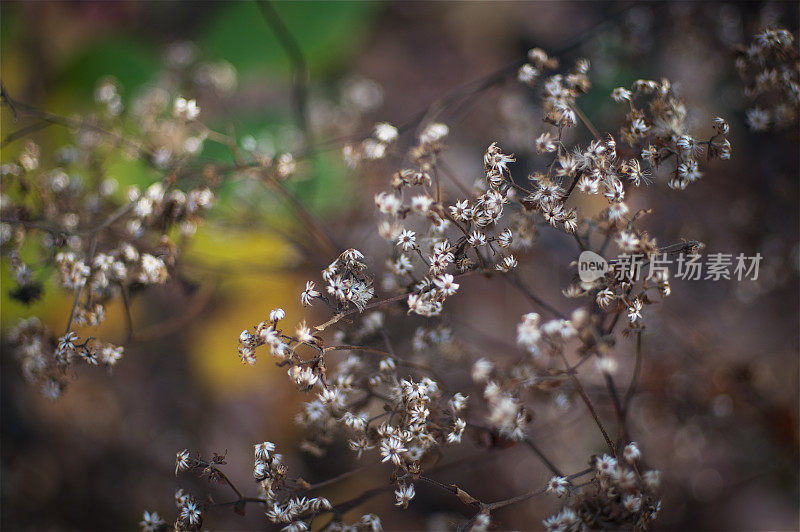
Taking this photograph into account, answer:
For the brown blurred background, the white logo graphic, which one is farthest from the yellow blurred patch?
the white logo graphic

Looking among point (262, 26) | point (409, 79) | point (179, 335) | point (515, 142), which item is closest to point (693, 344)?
point (515, 142)

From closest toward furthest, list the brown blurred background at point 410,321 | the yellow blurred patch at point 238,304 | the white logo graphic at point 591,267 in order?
the white logo graphic at point 591,267 < the brown blurred background at point 410,321 < the yellow blurred patch at point 238,304

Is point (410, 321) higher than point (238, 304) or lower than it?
lower

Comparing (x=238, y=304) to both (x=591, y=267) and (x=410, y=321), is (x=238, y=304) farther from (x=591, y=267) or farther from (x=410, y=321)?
(x=591, y=267)

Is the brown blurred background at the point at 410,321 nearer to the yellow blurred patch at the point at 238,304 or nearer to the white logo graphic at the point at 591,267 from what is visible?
the yellow blurred patch at the point at 238,304

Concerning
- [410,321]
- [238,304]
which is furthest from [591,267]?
[238,304]

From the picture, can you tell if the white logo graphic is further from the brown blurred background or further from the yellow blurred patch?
the yellow blurred patch

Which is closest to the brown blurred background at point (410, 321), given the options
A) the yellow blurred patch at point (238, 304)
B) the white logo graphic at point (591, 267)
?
the yellow blurred patch at point (238, 304)

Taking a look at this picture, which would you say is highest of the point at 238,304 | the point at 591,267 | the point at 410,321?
the point at 238,304

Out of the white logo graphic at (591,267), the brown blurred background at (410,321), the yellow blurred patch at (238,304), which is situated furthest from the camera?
the yellow blurred patch at (238,304)

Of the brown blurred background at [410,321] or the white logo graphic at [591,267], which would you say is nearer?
the white logo graphic at [591,267]
